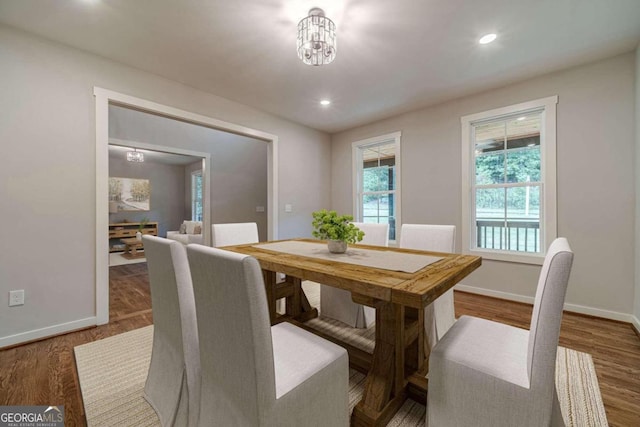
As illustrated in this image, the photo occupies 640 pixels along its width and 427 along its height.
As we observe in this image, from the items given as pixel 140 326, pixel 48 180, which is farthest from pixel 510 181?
pixel 48 180

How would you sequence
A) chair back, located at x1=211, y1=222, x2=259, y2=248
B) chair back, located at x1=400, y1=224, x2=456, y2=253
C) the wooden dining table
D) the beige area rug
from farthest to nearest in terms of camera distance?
chair back, located at x1=211, y1=222, x2=259, y2=248 → chair back, located at x1=400, y1=224, x2=456, y2=253 → the beige area rug → the wooden dining table

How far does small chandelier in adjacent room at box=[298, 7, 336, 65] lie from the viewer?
1702mm

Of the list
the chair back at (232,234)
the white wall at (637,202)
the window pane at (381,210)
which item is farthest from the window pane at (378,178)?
the white wall at (637,202)

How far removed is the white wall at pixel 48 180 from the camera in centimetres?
203

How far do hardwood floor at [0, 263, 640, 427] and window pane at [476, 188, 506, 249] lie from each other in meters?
0.69

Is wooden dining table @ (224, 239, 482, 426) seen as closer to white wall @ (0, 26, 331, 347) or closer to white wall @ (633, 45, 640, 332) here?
white wall @ (0, 26, 331, 347)

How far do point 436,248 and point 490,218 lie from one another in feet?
5.63

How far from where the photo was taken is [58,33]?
209 cm

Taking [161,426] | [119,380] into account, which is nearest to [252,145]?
[119,380]

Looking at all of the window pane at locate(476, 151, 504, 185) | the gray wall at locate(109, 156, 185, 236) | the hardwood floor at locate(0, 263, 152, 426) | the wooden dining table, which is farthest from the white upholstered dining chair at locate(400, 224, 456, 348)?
the gray wall at locate(109, 156, 185, 236)

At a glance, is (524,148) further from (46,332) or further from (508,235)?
(46,332)

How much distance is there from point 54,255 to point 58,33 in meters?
1.82

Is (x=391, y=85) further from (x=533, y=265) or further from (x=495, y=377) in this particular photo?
(x=495, y=377)

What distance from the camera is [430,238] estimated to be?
2.06 meters
